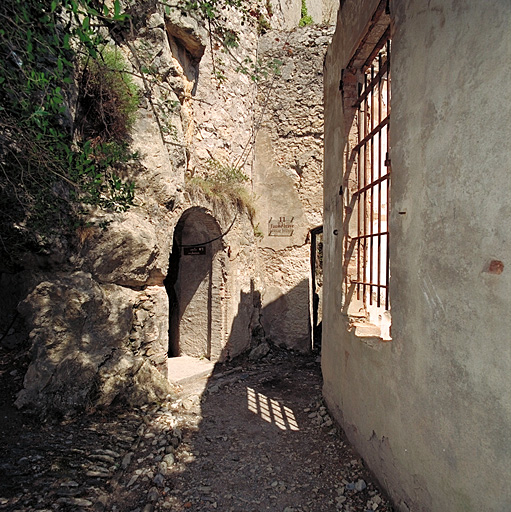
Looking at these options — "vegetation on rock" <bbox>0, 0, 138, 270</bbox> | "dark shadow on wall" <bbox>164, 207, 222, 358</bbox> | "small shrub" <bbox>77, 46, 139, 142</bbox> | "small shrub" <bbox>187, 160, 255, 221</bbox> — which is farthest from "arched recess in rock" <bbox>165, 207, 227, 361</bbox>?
"vegetation on rock" <bbox>0, 0, 138, 270</bbox>

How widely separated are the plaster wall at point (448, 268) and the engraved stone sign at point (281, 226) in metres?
5.30

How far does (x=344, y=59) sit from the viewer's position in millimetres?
3846

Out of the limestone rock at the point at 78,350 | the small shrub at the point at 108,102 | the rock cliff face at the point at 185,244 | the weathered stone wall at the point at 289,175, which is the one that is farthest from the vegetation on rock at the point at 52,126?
the weathered stone wall at the point at 289,175

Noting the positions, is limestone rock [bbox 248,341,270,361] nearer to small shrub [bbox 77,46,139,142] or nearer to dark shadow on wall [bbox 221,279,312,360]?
dark shadow on wall [bbox 221,279,312,360]

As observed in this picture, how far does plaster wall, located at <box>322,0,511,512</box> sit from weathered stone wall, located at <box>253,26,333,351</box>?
5104 mm

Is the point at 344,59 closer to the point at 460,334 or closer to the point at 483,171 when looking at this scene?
the point at 483,171

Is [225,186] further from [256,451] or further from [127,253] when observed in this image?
[256,451]

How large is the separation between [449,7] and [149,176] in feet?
13.9

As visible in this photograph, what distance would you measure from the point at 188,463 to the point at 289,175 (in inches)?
239

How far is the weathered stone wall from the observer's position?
26.0ft

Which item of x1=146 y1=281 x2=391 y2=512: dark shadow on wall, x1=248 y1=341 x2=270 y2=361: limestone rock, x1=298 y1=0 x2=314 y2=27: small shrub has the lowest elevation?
x1=146 y1=281 x2=391 y2=512: dark shadow on wall

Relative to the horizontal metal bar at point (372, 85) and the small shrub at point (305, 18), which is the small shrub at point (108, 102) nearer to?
the horizontal metal bar at point (372, 85)

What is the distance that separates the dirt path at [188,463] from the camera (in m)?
2.78

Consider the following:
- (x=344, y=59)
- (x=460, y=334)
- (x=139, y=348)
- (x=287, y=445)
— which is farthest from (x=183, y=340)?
(x=460, y=334)
